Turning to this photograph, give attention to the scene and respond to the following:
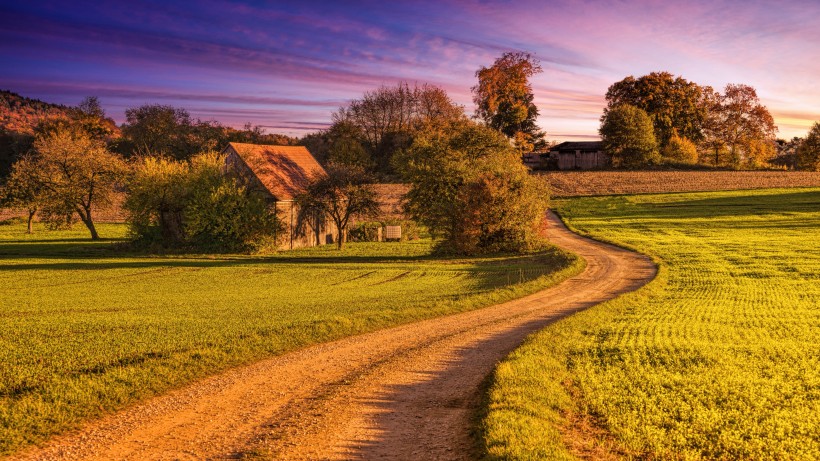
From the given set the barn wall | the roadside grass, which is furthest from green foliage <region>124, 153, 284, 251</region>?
the roadside grass

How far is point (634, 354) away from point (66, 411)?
13461 millimetres

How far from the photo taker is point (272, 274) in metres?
35.6

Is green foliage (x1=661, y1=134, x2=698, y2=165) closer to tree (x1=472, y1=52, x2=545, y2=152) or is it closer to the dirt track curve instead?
tree (x1=472, y1=52, x2=545, y2=152)

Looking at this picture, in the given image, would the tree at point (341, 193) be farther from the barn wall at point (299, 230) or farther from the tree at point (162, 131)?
the tree at point (162, 131)

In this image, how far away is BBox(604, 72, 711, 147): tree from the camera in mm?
112250

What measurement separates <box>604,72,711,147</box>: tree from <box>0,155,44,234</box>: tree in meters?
97.6

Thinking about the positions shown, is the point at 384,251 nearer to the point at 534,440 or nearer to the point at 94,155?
the point at 94,155

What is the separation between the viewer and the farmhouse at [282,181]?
5281 cm

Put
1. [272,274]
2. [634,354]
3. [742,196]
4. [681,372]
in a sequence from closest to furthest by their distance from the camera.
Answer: [681,372] → [634,354] → [272,274] → [742,196]

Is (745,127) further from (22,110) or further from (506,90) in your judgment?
(22,110)

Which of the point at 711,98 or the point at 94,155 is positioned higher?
the point at 711,98

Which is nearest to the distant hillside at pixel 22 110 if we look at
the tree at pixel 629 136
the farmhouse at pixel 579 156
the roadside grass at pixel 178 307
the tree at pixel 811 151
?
the farmhouse at pixel 579 156

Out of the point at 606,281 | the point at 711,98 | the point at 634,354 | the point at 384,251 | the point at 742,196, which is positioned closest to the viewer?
the point at 634,354

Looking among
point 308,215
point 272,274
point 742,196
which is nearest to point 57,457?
point 272,274
